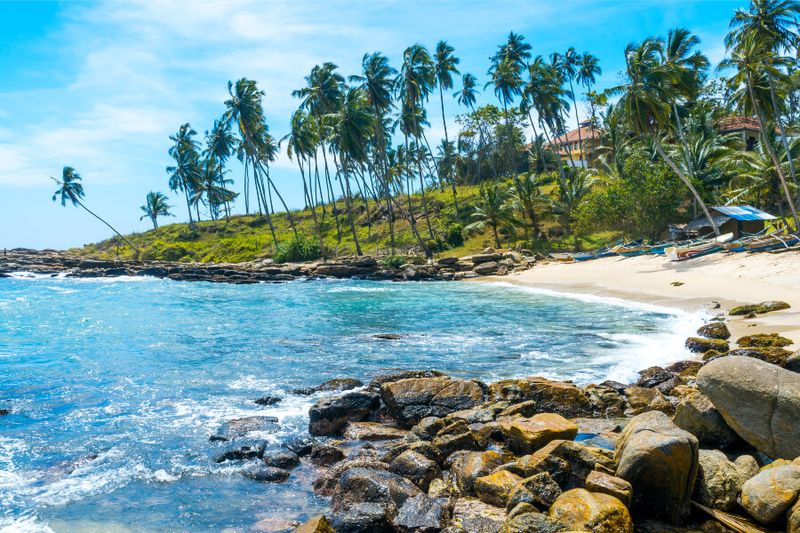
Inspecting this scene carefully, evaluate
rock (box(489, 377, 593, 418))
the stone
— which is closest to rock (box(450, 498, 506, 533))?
the stone

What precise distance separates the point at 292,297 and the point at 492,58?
40639mm

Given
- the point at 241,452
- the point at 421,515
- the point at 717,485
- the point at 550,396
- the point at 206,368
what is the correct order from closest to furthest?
the point at 717,485, the point at 421,515, the point at 241,452, the point at 550,396, the point at 206,368

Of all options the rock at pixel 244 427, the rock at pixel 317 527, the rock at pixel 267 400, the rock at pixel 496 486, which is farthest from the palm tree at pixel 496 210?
the rock at pixel 317 527

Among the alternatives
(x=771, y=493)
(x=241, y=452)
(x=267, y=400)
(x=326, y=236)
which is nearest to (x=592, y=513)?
(x=771, y=493)

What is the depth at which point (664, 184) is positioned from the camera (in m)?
42.0

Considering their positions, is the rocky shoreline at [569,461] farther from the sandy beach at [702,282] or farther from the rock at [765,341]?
the sandy beach at [702,282]

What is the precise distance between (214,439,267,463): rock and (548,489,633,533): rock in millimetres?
5638

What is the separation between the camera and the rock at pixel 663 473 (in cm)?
646

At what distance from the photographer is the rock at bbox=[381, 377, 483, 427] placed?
1168 centimetres

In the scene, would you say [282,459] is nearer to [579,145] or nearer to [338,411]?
[338,411]

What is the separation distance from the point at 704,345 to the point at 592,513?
11.3m

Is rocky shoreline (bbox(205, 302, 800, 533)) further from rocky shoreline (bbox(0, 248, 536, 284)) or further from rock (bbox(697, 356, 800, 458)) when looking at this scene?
rocky shoreline (bbox(0, 248, 536, 284))

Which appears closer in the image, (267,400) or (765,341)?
Answer: (267,400)

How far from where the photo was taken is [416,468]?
830 cm
